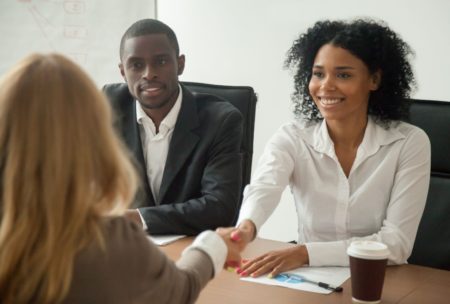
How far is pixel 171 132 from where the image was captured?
8.24 feet

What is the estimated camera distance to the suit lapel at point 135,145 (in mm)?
2443

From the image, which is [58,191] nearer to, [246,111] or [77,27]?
[246,111]

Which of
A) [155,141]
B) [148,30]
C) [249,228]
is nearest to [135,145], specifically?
[155,141]

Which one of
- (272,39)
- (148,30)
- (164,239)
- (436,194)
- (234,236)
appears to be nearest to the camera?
(234,236)

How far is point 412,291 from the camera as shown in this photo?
165 cm

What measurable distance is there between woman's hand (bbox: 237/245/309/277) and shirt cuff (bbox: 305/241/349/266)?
0.05 feet

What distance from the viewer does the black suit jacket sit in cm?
230

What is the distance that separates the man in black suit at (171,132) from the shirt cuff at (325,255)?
508 mm

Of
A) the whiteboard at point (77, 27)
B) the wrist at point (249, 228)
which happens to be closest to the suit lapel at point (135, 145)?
the wrist at point (249, 228)

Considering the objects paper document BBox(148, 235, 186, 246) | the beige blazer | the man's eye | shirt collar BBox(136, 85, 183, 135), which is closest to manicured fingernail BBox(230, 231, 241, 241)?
paper document BBox(148, 235, 186, 246)

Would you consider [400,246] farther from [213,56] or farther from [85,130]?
[213,56]

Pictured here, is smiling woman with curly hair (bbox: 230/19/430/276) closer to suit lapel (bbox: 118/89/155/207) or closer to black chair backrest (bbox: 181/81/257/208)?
black chair backrest (bbox: 181/81/257/208)

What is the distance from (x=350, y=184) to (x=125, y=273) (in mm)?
1181

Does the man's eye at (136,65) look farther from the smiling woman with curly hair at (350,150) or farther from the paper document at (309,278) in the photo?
the paper document at (309,278)
